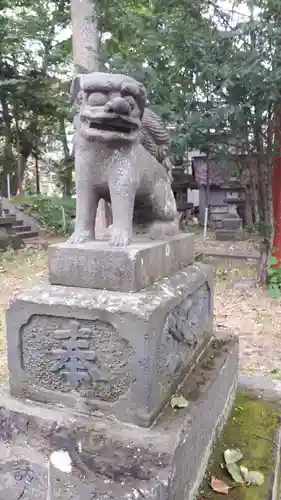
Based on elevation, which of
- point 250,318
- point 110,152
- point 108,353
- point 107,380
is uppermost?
point 110,152

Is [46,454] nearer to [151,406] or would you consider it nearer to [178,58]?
[151,406]

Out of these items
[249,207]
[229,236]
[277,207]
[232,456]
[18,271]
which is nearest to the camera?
[232,456]

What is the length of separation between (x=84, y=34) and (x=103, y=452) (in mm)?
5611

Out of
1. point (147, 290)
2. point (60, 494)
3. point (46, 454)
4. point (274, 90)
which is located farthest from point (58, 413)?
point (274, 90)

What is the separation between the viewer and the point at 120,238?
1.59m

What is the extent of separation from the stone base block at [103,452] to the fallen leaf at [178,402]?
0.07 feet

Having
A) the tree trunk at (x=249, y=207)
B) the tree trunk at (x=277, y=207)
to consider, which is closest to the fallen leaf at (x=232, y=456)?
the tree trunk at (x=277, y=207)

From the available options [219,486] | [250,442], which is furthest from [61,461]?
Result: [250,442]

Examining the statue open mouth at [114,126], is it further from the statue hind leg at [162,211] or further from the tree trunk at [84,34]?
the tree trunk at [84,34]

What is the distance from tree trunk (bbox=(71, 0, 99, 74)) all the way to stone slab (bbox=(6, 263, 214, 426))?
4649mm

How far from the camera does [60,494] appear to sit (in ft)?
4.66

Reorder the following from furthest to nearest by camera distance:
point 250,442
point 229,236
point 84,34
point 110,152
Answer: point 229,236 → point 84,34 → point 250,442 → point 110,152

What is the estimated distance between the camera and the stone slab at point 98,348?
143cm

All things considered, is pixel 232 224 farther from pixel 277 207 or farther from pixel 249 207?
pixel 277 207
